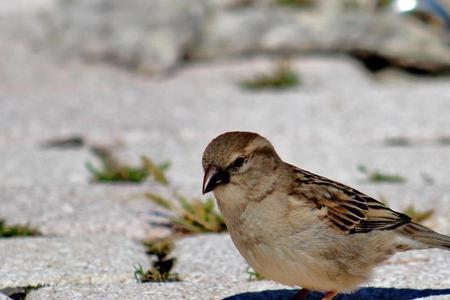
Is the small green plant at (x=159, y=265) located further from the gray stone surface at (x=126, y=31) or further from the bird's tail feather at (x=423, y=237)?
the gray stone surface at (x=126, y=31)

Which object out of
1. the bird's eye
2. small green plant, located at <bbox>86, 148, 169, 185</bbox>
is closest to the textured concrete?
the bird's eye

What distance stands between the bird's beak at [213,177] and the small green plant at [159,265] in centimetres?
56

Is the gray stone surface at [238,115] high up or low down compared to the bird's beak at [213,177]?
up

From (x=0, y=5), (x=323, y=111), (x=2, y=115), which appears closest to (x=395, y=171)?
(x=323, y=111)

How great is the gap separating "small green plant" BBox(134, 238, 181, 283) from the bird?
17.2 inches

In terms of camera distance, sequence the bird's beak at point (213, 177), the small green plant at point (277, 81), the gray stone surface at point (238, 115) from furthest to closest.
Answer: the small green plant at point (277, 81) < the gray stone surface at point (238, 115) < the bird's beak at point (213, 177)

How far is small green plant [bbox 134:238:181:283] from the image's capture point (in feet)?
14.2

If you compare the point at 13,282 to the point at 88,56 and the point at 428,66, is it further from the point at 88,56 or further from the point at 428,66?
the point at 428,66

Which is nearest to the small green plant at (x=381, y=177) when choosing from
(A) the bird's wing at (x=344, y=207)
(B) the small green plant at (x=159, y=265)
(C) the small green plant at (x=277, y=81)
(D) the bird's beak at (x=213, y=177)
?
(B) the small green plant at (x=159, y=265)

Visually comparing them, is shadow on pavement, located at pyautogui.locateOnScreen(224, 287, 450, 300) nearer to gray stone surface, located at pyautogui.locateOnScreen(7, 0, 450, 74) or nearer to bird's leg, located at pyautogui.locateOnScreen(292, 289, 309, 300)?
bird's leg, located at pyautogui.locateOnScreen(292, 289, 309, 300)

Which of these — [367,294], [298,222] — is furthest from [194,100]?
[298,222]

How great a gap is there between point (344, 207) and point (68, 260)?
4.04ft

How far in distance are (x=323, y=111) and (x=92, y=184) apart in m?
2.25

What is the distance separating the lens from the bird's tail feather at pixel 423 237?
429cm
